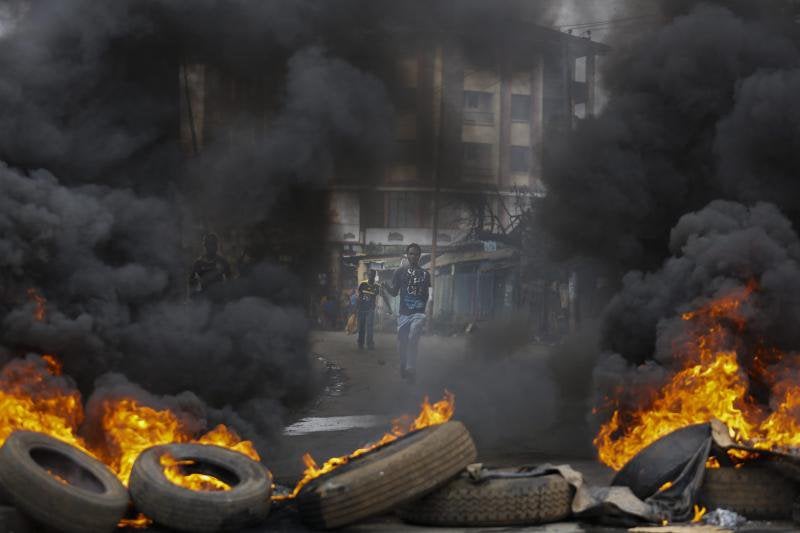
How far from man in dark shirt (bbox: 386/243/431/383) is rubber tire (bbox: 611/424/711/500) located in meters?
6.89

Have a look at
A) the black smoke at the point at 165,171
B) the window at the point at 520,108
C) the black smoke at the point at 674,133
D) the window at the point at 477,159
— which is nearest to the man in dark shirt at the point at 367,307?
the window at the point at 477,159

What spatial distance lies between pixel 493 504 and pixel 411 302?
7703 mm

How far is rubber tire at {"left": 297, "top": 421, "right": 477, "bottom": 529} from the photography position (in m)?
6.14

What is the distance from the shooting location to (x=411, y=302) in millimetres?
13992

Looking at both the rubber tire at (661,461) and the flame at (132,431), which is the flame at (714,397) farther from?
the flame at (132,431)

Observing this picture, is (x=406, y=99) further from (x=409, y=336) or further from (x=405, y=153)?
(x=409, y=336)

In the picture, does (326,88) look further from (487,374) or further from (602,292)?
(487,374)

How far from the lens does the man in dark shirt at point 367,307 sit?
20859 millimetres

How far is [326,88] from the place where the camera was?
10.1m

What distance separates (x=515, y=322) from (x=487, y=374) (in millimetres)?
9932

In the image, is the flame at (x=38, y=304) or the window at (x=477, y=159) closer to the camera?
the flame at (x=38, y=304)

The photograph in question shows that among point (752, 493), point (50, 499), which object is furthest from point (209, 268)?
point (752, 493)

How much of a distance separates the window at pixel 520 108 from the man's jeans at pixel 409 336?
10.4 meters

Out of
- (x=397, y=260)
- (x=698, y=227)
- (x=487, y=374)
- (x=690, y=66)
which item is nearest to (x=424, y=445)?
(x=698, y=227)
